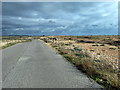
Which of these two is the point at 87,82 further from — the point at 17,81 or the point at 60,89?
the point at 17,81

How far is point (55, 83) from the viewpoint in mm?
5715

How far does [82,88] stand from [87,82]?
0.77m

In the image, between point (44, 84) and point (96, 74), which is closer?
point (44, 84)

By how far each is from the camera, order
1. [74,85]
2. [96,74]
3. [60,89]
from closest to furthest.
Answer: [60,89] → [74,85] → [96,74]

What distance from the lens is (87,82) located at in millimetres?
5812

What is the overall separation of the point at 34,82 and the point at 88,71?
3.32m

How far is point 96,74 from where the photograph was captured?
7168 millimetres

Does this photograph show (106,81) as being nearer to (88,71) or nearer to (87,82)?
Result: (87,82)

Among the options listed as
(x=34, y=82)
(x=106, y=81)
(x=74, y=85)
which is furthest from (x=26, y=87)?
(x=106, y=81)

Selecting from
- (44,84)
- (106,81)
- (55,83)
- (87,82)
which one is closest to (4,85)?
(44,84)

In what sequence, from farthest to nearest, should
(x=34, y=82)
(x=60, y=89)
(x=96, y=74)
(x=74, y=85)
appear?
1. (x=96, y=74)
2. (x=34, y=82)
3. (x=74, y=85)
4. (x=60, y=89)

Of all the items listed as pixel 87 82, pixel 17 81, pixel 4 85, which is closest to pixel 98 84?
pixel 87 82

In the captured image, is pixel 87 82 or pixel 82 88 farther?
pixel 87 82

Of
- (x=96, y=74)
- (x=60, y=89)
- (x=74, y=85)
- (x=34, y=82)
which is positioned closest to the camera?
→ (x=60, y=89)
